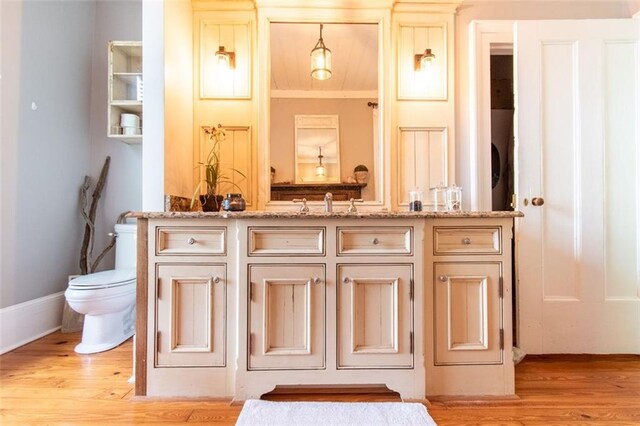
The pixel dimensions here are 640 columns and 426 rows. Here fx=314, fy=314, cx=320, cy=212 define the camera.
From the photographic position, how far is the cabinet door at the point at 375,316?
1466 mm

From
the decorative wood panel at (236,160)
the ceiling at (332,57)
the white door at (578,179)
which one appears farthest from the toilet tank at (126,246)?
the white door at (578,179)

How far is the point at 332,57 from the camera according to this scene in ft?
6.89

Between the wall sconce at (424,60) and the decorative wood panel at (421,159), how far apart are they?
0.40m

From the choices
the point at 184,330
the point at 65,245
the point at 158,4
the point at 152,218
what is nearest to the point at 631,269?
the point at 184,330

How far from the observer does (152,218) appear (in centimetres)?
146

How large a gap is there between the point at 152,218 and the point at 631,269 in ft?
9.23

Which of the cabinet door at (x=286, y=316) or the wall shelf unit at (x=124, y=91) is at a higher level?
the wall shelf unit at (x=124, y=91)

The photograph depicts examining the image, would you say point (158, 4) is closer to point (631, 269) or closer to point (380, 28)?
point (380, 28)

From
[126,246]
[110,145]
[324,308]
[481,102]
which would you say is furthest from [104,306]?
[481,102]

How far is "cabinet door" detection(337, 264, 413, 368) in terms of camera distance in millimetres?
1466

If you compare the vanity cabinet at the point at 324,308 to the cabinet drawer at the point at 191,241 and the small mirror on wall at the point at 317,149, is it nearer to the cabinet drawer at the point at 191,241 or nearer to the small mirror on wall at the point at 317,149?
the cabinet drawer at the point at 191,241

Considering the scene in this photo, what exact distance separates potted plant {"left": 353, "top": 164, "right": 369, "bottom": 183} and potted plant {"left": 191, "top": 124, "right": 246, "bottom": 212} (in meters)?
0.76

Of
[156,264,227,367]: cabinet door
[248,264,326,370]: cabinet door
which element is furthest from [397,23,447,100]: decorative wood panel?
[156,264,227,367]: cabinet door

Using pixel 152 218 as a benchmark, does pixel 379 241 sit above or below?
below
